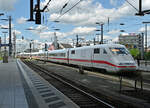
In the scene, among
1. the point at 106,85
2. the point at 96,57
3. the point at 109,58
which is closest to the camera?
the point at 106,85

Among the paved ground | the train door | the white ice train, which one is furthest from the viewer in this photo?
the train door

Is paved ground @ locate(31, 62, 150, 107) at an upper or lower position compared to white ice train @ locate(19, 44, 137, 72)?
lower

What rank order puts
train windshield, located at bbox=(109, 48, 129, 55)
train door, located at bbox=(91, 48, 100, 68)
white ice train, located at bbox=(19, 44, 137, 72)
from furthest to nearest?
train door, located at bbox=(91, 48, 100, 68) < train windshield, located at bbox=(109, 48, 129, 55) < white ice train, located at bbox=(19, 44, 137, 72)

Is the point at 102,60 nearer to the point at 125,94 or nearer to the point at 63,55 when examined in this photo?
the point at 125,94

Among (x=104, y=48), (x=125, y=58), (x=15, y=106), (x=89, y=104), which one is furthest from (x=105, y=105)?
(x=104, y=48)

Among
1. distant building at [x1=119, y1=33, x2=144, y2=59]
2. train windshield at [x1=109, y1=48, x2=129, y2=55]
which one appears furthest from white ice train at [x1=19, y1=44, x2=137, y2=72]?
distant building at [x1=119, y1=33, x2=144, y2=59]

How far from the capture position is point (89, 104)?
30.1 ft

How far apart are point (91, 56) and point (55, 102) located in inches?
589

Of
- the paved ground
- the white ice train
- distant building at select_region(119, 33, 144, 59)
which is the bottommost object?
the paved ground

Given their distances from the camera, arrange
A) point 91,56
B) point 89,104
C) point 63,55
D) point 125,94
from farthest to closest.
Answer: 1. point 63,55
2. point 91,56
3. point 125,94
4. point 89,104

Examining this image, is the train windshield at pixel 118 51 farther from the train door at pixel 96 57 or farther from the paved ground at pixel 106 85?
the paved ground at pixel 106 85

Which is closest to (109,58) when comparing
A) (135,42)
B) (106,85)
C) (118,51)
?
(118,51)

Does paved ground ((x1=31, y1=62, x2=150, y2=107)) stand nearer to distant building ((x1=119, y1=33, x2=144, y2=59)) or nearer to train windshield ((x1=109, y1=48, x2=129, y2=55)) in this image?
train windshield ((x1=109, y1=48, x2=129, y2=55))

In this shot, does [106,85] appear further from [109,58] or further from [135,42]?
[135,42]
